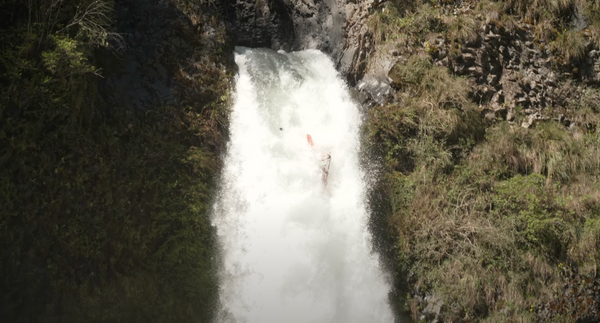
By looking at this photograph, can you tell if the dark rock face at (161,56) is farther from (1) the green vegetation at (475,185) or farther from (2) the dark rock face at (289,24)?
(1) the green vegetation at (475,185)

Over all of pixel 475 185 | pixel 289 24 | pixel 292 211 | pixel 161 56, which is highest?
pixel 289 24

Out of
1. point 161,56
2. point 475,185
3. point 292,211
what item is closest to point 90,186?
point 161,56

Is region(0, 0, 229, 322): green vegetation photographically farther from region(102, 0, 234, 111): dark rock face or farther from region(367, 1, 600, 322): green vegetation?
region(367, 1, 600, 322): green vegetation

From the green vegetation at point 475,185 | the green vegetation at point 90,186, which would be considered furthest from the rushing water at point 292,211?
the green vegetation at point 475,185

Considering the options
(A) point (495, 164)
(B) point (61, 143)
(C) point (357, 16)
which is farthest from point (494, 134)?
(B) point (61, 143)

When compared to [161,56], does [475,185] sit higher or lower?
lower

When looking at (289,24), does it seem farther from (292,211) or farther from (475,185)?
(475,185)
